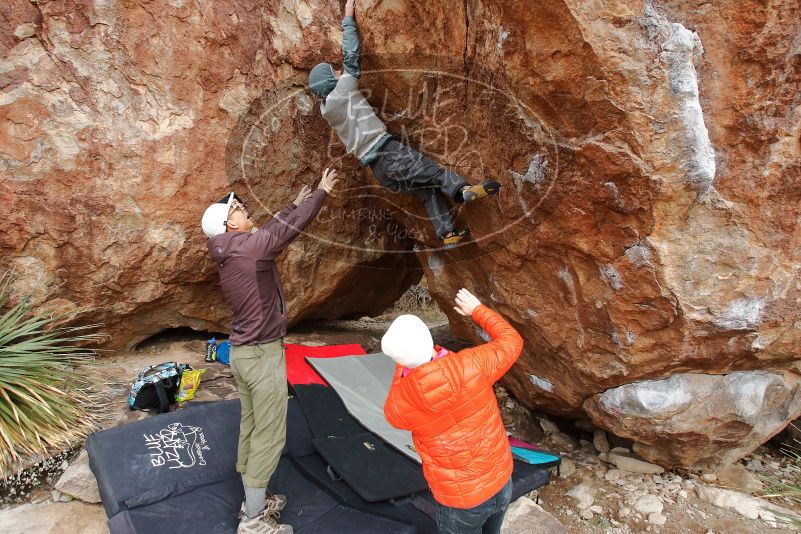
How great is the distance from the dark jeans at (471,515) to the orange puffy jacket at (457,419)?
3.0 inches

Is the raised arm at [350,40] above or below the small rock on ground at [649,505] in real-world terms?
above

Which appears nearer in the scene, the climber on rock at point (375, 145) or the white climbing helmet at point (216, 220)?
the white climbing helmet at point (216, 220)

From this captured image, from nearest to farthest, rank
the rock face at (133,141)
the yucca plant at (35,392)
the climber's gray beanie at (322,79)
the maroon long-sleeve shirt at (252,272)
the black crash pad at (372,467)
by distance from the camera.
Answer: the maroon long-sleeve shirt at (252,272)
the black crash pad at (372,467)
the yucca plant at (35,392)
the climber's gray beanie at (322,79)
the rock face at (133,141)

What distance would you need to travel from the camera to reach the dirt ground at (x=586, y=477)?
3.80 m

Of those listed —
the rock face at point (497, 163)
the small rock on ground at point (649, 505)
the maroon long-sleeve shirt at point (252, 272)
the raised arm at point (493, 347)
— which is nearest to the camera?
the raised arm at point (493, 347)

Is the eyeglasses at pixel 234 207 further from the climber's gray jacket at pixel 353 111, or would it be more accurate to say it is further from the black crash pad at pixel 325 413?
the black crash pad at pixel 325 413

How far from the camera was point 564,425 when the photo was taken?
5.40 meters

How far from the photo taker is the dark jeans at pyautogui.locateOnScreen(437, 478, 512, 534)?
258 cm

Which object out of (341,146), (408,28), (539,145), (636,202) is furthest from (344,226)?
(636,202)

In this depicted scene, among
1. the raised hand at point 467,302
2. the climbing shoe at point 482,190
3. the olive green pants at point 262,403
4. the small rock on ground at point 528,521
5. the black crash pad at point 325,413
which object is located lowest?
the small rock on ground at point 528,521

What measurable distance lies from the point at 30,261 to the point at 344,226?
2.95m

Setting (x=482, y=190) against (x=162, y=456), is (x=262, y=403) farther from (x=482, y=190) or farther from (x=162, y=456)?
(x=482, y=190)

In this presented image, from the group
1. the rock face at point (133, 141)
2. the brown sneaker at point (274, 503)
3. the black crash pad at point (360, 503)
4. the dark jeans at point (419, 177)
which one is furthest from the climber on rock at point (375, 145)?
the brown sneaker at point (274, 503)

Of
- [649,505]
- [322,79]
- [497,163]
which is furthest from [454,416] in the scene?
[322,79]
